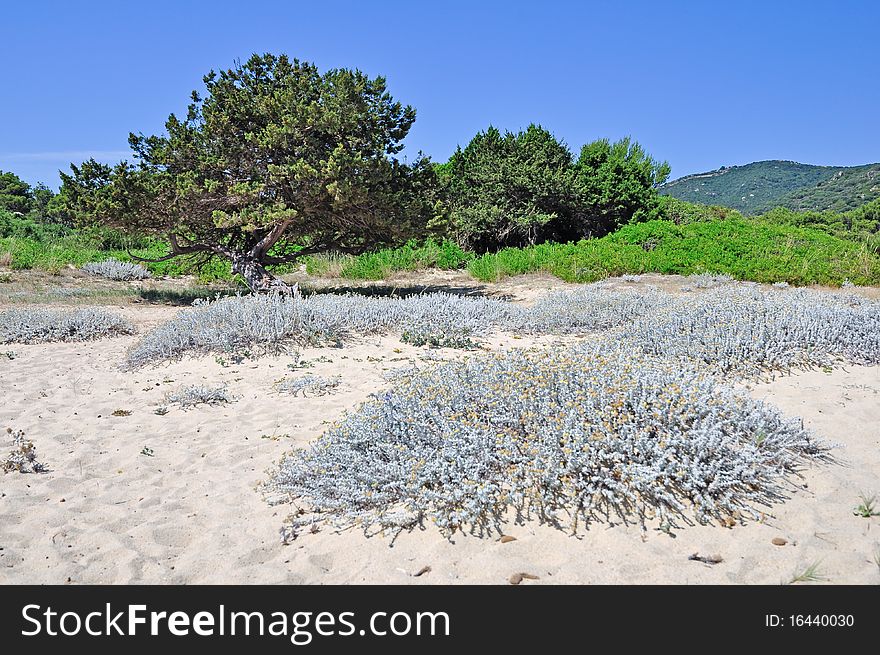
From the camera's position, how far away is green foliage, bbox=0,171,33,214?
2616 cm

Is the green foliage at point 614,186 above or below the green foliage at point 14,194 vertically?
below

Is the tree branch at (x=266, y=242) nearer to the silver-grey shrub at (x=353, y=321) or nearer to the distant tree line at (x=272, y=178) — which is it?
the distant tree line at (x=272, y=178)

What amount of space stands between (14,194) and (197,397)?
98.5 feet

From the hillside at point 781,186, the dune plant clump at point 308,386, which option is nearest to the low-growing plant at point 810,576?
the dune plant clump at point 308,386

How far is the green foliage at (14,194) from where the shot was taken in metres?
26.2

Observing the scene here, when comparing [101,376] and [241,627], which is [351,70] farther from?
[241,627]

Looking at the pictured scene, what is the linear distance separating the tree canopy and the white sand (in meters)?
5.75

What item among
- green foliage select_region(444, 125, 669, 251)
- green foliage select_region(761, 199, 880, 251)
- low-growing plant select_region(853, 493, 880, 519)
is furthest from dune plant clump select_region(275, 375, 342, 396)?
green foliage select_region(761, 199, 880, 251)

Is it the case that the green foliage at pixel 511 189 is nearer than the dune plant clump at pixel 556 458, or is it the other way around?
the dune plant clump at pixel 556 458

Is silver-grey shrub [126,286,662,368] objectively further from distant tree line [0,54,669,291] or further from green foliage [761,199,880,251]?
green foliage [761,199,880,251]

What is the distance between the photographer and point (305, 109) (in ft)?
32.0

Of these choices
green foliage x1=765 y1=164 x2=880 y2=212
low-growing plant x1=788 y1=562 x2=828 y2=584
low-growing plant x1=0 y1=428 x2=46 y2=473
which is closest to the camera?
low-growing plant x1=788 y1=562 x2=828 y2=584

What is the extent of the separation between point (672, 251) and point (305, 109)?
950cm

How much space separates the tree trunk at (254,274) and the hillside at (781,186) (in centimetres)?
3974
